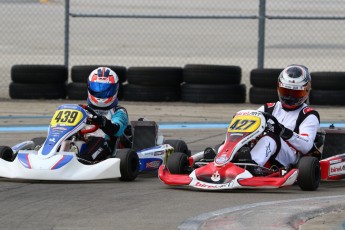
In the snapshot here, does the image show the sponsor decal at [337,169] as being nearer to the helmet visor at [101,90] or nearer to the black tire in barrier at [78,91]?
the helmet visor at [101,90]

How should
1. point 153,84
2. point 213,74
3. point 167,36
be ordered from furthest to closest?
point 167,36 → point 153,84 → point 213,74

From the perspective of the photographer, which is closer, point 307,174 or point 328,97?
point 307,174

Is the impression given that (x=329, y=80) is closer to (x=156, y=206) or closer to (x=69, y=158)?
(x=69, y=158)

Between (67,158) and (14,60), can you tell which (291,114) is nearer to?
(67,158)

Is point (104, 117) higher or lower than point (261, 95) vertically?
higher

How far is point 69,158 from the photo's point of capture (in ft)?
31.1

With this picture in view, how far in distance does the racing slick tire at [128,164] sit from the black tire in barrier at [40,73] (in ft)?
24.5

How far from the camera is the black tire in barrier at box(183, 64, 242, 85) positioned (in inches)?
661

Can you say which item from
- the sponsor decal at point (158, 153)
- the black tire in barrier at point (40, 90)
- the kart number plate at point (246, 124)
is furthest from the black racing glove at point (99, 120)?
the black tire in barrier at point (40, 90)

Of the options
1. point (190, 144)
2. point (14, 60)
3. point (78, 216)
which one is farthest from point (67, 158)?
point (14, 60)

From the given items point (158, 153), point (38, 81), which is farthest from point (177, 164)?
point (38, 81)

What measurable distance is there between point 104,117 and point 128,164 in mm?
618

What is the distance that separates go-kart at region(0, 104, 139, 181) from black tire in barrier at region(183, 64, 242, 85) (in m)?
6.91

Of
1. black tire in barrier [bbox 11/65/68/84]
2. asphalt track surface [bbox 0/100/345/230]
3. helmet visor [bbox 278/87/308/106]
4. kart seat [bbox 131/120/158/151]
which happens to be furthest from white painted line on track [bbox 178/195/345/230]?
black tire in barrier [bbox 11/65/68/84]
